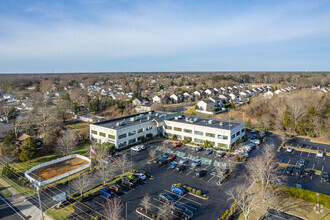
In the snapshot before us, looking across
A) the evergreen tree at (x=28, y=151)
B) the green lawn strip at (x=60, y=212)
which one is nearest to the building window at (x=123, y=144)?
the evergreen tree at (x=28, y=151)

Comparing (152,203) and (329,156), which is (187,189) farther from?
(329,156)

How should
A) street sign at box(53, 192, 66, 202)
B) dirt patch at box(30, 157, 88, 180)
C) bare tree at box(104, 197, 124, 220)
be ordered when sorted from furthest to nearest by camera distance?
1. dirt patch at box(30, 157, 88, 180)
2. street sign at box(53, 192, 66, 202)
3. bare tree at box(104, 197, 124, 220)

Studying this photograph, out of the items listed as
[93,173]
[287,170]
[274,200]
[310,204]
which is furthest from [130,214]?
[287,170]

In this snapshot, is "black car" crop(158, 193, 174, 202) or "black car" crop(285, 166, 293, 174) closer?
"black car" crop(158, 193, 174, 202)

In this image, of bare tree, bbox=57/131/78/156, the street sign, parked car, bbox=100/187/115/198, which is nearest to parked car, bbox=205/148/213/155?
parked car, bbox=100/187/115/198

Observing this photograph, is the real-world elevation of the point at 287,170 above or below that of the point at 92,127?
below

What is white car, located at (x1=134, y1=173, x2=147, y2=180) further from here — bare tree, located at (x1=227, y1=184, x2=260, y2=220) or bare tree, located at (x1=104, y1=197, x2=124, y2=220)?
bare tree, located at (x1=227, y1=184, x2=260, y2=220)
